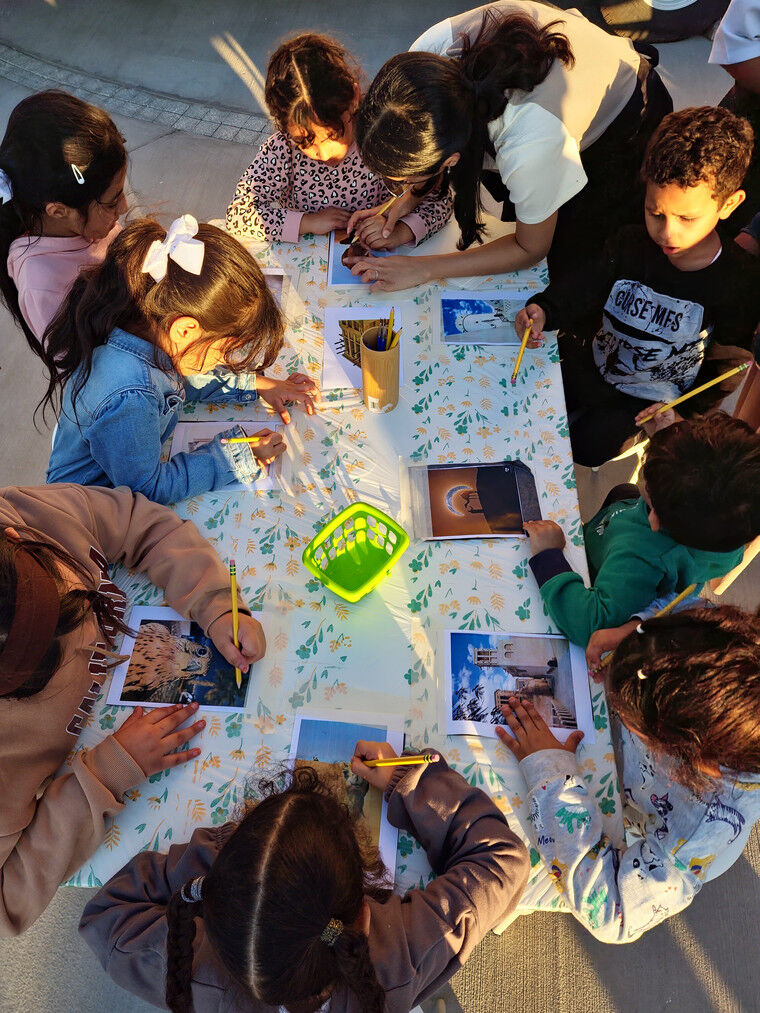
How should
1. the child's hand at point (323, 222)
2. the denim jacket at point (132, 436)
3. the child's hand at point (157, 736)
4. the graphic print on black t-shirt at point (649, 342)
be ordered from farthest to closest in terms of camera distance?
1. the child's hand at point (323, 222)
2. the graphic print on black t-shirt at point (649, 342)
3. the denim jacket at point (132, 436)
4. the child's hand at point (157, 736)

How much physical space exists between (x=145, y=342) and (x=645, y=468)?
1093 millimetres

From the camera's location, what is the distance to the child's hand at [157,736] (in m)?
1.15

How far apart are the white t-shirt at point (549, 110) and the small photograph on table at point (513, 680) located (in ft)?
3.44

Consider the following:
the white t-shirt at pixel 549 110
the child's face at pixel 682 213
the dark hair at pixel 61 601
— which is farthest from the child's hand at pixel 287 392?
the child's face at pixel 682 213

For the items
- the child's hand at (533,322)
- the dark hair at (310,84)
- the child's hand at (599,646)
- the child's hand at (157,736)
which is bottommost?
the child's hand at (157,736)

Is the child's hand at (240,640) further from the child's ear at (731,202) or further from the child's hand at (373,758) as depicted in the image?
the child's ear at (731,202)

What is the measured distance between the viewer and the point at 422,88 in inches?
55.7

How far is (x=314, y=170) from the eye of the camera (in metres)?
1.92

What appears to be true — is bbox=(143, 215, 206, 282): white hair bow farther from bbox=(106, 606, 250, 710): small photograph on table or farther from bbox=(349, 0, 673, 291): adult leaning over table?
bbox=(106, 606, 250, 710): small photograph on table

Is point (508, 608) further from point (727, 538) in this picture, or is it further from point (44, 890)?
point (44, 890)

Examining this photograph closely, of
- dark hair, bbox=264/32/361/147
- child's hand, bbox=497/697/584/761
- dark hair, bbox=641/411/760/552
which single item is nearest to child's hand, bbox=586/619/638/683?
child's hand, bbox=497/697/584/761

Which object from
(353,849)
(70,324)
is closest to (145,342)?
(70,324)

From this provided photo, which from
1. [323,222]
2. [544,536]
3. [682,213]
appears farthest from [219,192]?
[544,536]

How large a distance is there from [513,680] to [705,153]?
1262 millimetres
